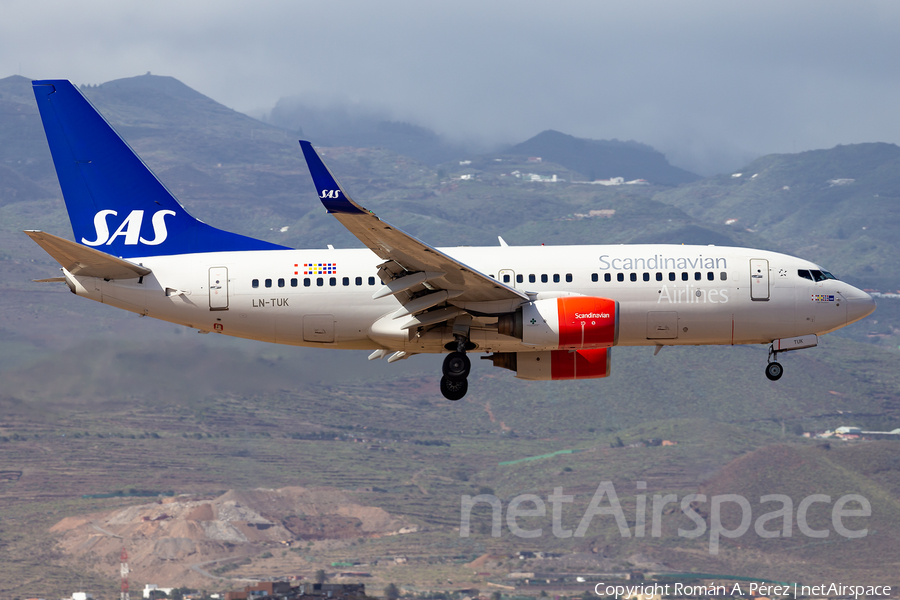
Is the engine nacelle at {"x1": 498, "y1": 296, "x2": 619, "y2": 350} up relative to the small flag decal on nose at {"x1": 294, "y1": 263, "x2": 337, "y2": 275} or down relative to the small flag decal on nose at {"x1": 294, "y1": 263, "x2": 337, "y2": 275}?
down

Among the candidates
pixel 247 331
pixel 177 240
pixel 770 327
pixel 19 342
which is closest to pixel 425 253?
pixel 247 331

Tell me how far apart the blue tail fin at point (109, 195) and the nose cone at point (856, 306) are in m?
23.0

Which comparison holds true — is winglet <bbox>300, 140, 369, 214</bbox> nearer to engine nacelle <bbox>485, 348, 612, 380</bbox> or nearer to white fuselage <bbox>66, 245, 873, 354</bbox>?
white fuselage <bbox>66, 245, 873, 354</bbox>

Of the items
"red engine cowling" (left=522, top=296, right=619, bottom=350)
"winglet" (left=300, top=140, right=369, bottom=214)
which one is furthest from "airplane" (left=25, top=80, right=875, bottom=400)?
"winglet" (left=300, top=140, right=369, bottom=214)

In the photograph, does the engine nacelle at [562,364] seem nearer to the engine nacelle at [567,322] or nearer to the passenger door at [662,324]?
the passenger door at [662,324]

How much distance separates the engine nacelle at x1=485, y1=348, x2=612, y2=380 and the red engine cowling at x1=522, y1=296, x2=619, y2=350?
3341 millimetres

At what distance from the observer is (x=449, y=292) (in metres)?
40.2

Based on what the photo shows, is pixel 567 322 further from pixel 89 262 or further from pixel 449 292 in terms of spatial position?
pixel 89 262

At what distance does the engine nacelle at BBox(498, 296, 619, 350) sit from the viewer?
39594 millimetres

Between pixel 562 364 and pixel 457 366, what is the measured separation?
15.6ft

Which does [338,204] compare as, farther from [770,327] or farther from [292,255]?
[770,327]

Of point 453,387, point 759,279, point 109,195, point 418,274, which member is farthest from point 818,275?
point 109,195

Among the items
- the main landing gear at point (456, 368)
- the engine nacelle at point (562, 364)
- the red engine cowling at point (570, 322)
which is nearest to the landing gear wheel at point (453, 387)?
the main landing gear at point (456, 368)

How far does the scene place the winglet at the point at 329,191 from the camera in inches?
1334
